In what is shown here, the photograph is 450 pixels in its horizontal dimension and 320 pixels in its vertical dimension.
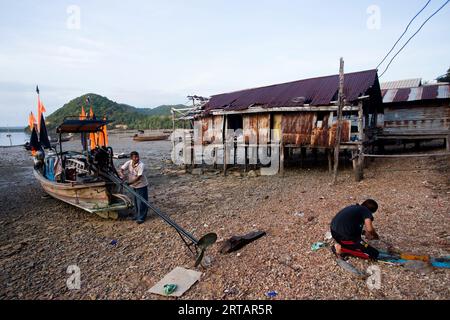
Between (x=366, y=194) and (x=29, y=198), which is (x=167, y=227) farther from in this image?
(x=29, y=198)

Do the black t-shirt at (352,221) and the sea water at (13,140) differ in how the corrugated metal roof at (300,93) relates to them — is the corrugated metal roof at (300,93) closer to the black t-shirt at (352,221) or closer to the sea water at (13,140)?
the black t-shirt at (352,221)

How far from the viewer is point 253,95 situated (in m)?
16.3

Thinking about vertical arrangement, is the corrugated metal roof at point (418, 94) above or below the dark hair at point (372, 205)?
above

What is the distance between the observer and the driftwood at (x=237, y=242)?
18.3ft

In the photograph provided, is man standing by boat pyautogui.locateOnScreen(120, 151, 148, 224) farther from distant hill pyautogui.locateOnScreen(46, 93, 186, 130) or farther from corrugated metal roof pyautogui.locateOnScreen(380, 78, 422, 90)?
distant hill pyautogui.locateOnScreen(46, 93, 186, 130)

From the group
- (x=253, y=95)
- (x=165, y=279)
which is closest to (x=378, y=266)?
(x=165, y=279)

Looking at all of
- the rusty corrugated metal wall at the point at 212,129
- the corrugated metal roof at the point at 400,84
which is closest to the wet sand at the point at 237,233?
the rusty corrugated metal wall at the point at 212,129

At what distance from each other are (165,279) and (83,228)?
4128 mm

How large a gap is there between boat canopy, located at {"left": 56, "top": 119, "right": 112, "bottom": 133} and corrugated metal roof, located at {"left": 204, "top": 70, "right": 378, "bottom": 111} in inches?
317

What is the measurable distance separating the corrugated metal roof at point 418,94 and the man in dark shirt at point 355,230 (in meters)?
14.8

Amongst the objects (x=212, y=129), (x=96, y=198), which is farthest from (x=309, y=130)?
(x=96, y=198)

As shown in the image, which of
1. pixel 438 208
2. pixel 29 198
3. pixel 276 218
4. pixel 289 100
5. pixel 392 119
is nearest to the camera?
pixel 438 208

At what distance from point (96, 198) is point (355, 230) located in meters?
6.80

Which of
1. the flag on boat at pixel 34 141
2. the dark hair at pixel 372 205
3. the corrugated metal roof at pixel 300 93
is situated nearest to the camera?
the dark hair at pixel 372 205
